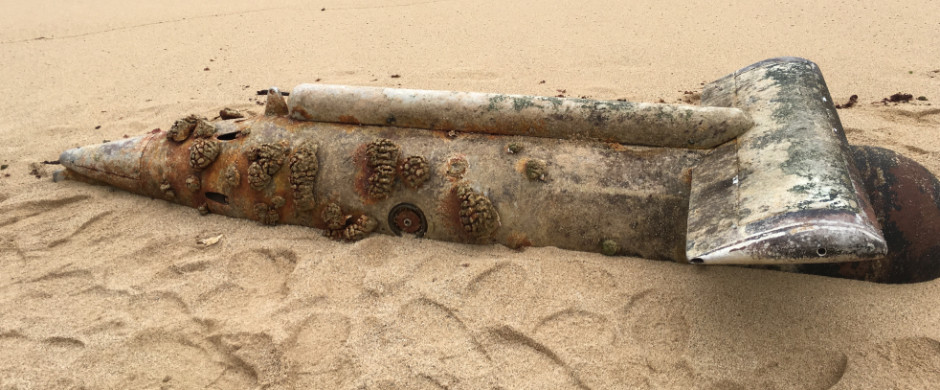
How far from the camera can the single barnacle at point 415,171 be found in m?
3.05

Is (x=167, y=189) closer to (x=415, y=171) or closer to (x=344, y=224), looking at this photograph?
(x=344, y=224)

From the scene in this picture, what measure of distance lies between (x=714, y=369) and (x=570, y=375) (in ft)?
1.89

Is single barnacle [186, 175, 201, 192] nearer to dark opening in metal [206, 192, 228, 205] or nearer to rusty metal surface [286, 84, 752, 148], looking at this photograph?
dark opening in metal [206, 192, 228, 205]

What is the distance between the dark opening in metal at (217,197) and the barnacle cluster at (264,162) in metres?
0.30

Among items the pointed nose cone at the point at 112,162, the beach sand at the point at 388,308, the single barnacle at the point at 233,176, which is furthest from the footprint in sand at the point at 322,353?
the pointed nose cone at the point at 112,162

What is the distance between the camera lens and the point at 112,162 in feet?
12.2

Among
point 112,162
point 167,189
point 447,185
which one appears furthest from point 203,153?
point 447,185

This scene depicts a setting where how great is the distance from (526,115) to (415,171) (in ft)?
2.13

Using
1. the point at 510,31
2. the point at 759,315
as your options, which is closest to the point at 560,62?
the point at 510,31

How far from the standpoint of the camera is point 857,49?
606 centimetres

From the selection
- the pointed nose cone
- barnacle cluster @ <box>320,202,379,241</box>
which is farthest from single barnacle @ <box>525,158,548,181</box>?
the pointed nose cone

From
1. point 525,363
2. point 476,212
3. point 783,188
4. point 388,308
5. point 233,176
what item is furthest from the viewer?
point 233,176

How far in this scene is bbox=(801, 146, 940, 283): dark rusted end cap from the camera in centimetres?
269

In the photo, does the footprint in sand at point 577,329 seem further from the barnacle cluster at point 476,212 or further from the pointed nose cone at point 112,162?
the pointed nose cone at point 112,162
